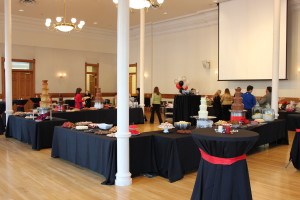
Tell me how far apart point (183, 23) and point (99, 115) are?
26.0ft

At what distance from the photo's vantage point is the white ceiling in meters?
13.0

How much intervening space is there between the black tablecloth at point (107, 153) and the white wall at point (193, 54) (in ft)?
28.8

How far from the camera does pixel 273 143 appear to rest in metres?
8.22

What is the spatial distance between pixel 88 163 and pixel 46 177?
0.73 meters

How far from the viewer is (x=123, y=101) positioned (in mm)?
4852

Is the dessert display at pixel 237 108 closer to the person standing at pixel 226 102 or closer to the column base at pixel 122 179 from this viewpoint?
the column base at pixel 122 179

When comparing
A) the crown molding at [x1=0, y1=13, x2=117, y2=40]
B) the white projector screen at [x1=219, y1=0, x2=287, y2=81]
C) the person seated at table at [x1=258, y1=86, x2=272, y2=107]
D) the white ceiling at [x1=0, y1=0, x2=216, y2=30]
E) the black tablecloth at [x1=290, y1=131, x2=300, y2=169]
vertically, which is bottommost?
the black tablecloth at [x1=290, y1=131, x2=300, y2=169]

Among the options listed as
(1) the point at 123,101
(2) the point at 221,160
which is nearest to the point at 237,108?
(1) the point at 123,101

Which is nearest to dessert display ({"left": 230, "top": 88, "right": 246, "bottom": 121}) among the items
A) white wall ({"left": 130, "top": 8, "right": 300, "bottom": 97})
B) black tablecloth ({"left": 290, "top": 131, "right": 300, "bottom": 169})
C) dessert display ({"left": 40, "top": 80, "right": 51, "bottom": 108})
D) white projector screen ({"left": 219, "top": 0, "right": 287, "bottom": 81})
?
black tablecloth ({"left": 290, "top": 131, "right": 300, "bottom": 169})

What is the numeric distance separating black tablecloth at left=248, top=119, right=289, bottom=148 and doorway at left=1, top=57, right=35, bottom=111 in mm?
12319

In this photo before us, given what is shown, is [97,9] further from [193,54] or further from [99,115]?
[99,115]

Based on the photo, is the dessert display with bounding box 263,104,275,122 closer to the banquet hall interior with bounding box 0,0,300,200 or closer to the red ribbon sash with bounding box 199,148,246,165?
the banquet hall interior with bounding box 0,0,300,200

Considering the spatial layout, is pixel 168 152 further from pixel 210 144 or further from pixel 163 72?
pixel 163 72

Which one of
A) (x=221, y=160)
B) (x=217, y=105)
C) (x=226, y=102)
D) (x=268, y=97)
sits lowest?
(x=221, y=160)
